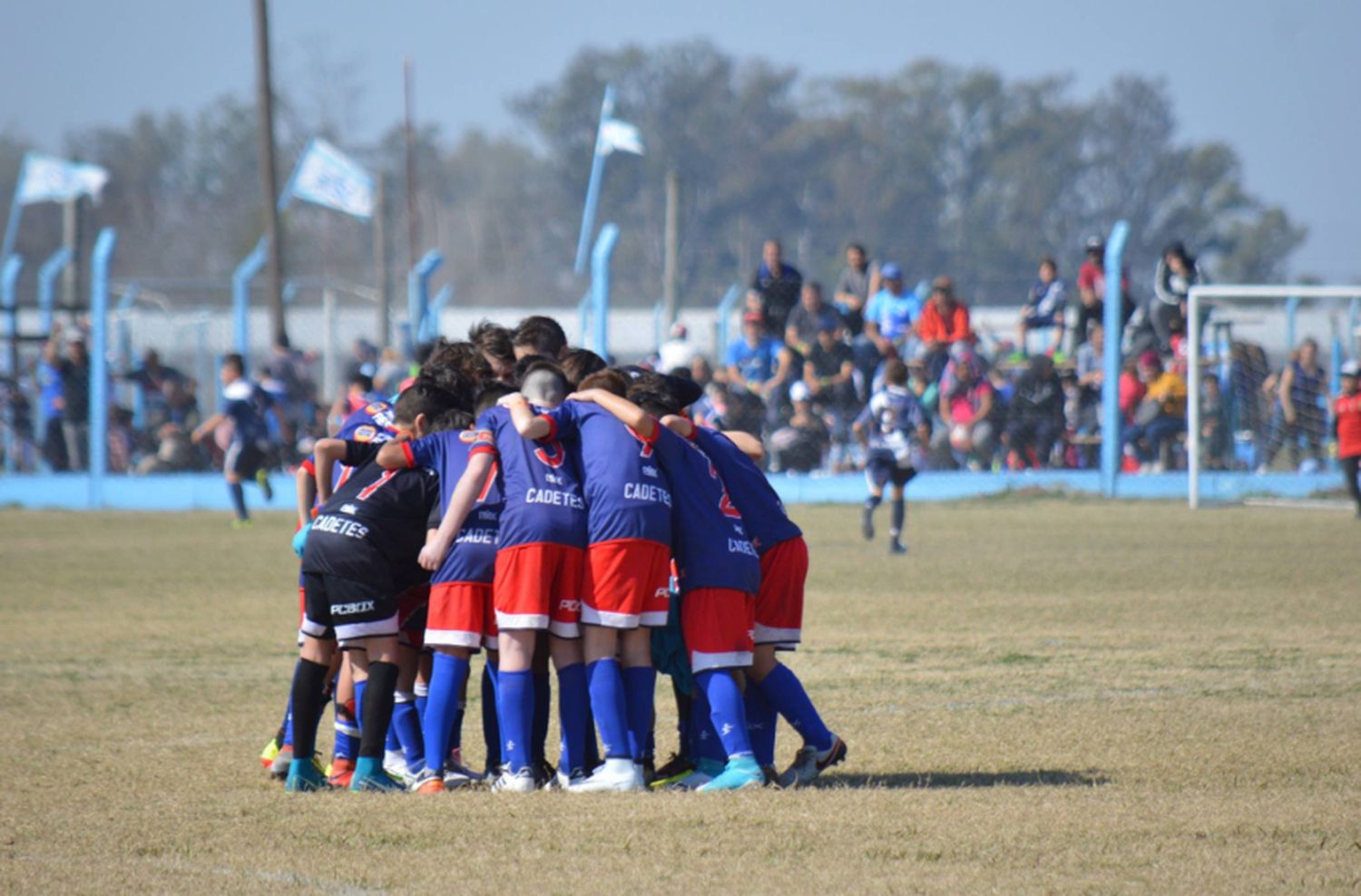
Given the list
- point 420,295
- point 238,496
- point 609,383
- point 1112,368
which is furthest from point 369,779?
point 420,295

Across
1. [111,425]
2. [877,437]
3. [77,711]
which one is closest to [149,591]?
[77,711]

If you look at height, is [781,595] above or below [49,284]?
below

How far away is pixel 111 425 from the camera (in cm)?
2162

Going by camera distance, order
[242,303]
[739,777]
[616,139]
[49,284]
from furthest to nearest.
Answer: [616,139] < [49,284] < [242,303] < [739,777]

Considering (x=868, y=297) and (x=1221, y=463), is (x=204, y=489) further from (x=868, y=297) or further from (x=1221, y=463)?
(x=1221, y=463)

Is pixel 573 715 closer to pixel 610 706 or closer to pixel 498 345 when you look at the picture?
pixel 610 706

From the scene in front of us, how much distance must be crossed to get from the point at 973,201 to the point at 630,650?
60.9 m

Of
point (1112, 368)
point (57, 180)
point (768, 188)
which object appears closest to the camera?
point (1112, 368)

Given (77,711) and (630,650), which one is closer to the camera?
(630,650)

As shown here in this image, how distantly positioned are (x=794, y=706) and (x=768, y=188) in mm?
61208

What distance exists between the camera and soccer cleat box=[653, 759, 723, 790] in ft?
19.2

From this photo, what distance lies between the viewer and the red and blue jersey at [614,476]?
582 centimetres

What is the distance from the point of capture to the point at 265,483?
19.8m

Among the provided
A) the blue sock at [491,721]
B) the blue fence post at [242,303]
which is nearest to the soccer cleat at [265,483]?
the blue fence post at [242,303]
